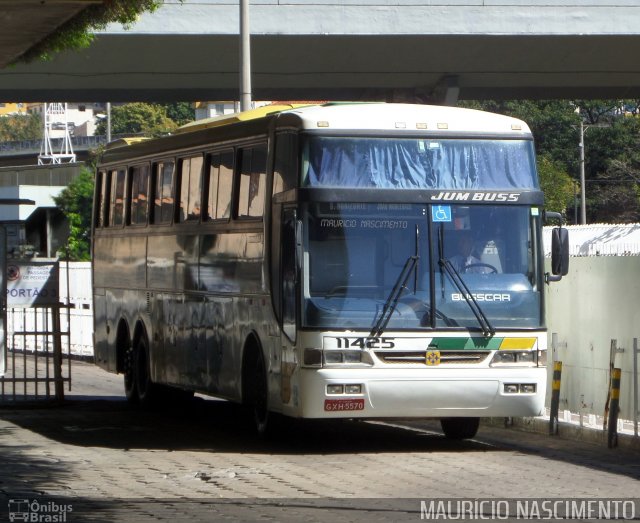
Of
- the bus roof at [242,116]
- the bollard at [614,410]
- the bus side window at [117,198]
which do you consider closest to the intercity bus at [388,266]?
the bus roof at [242,116]

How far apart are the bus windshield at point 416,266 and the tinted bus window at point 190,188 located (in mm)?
3285

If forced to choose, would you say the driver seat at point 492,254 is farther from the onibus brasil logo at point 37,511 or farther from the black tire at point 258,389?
the onibus brasil logo at point 37,511

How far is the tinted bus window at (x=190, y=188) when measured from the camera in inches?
656

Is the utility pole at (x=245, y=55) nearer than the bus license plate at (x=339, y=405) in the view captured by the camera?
No

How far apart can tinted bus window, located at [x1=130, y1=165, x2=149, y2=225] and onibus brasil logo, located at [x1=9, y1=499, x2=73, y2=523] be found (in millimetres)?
8717

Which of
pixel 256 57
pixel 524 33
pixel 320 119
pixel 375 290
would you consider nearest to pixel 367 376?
pixel 375 290

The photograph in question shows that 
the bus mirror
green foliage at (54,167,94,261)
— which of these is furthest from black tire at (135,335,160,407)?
green foliage at (54,167,94,261)

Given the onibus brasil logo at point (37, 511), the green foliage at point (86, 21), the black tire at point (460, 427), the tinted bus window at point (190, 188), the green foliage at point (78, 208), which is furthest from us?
the green foliage at point (78, 208)

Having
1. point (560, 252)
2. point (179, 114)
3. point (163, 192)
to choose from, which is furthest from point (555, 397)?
point (179, 114)

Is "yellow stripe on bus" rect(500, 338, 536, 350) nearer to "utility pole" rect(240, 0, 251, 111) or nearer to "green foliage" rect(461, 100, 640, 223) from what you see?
"utility pole" rect(240, 0, 251, 111)

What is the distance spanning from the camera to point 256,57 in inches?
947

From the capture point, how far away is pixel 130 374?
65.2 feet

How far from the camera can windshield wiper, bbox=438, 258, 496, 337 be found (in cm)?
1378

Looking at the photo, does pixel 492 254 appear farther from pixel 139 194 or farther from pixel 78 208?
pixel 78 208
